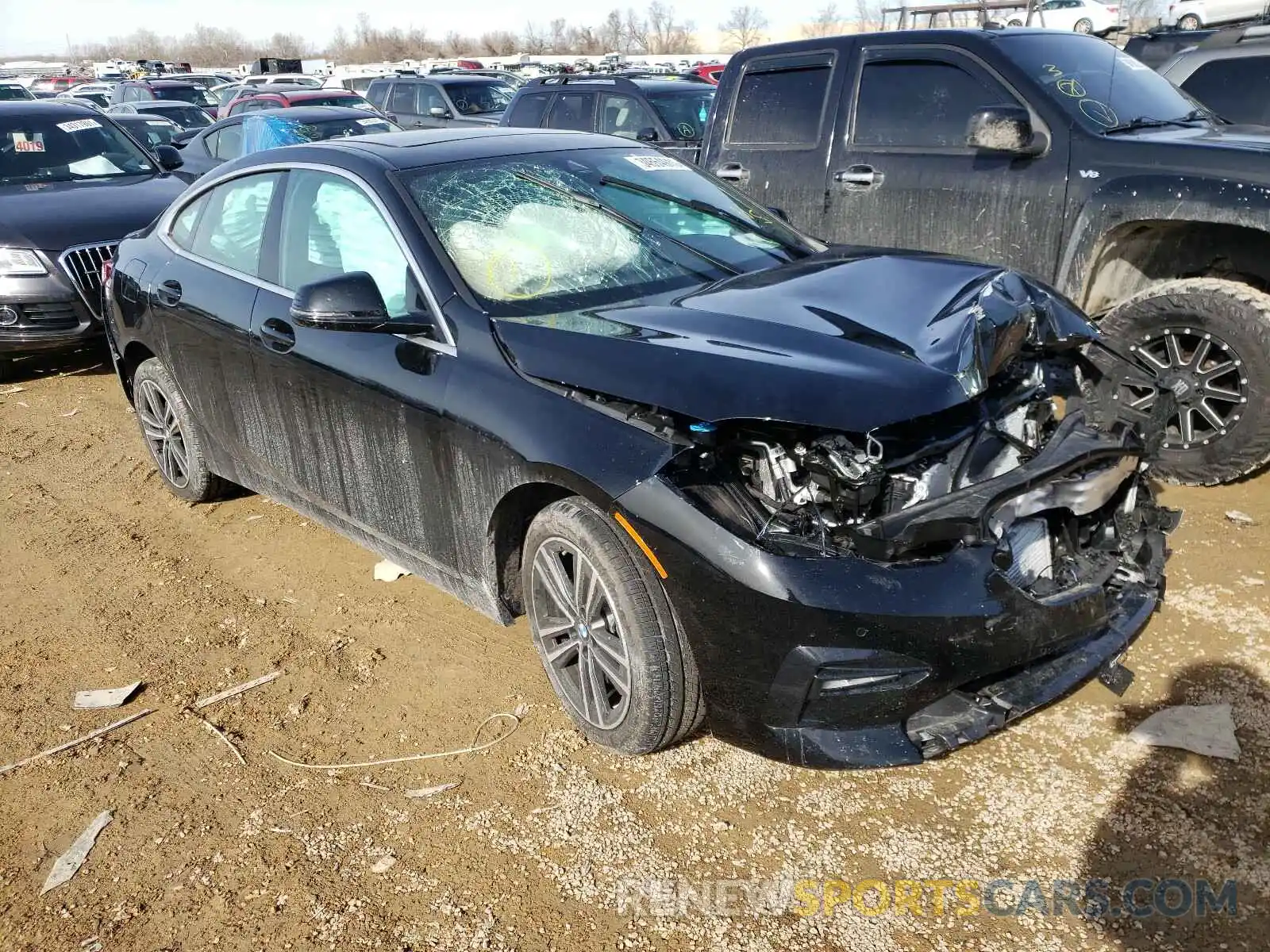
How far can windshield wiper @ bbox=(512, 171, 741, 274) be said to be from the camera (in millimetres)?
3758

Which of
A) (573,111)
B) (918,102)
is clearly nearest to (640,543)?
(918,102)

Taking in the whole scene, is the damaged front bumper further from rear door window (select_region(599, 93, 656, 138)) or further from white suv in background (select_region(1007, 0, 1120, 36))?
white suv in background (select_region(1007, 0, 1120, 36))

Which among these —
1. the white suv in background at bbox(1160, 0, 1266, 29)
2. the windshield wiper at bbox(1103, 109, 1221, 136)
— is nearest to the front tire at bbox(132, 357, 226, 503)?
the windshield wiper at bbox(1103, 109, 1221, 136)

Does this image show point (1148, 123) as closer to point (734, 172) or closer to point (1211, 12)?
point (734, 172)

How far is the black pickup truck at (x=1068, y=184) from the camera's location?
4500 millimetres

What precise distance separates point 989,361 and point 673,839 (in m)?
1.62

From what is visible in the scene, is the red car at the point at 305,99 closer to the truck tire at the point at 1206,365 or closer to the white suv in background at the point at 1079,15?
the truck tire at the point at 1206,365

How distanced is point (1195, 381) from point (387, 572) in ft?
12.5

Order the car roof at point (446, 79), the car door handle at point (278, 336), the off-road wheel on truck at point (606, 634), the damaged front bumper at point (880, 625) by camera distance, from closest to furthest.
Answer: the damaged front bumper at point (880, 625), the off-road wheel on truck at point (606, 634), the car door handle at point (278, 336), the car roof at point (446, 79)

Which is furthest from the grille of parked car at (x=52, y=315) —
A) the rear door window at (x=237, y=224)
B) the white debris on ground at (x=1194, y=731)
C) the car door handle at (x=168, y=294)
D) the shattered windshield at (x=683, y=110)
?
the white debris on ground at (x=1194, y=731)

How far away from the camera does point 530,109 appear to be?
1131 cm

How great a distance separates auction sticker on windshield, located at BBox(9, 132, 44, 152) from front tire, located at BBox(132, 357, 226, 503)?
449 cm

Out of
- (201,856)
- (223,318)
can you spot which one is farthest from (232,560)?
(201,856)

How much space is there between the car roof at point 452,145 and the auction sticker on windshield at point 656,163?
0.35 ft
